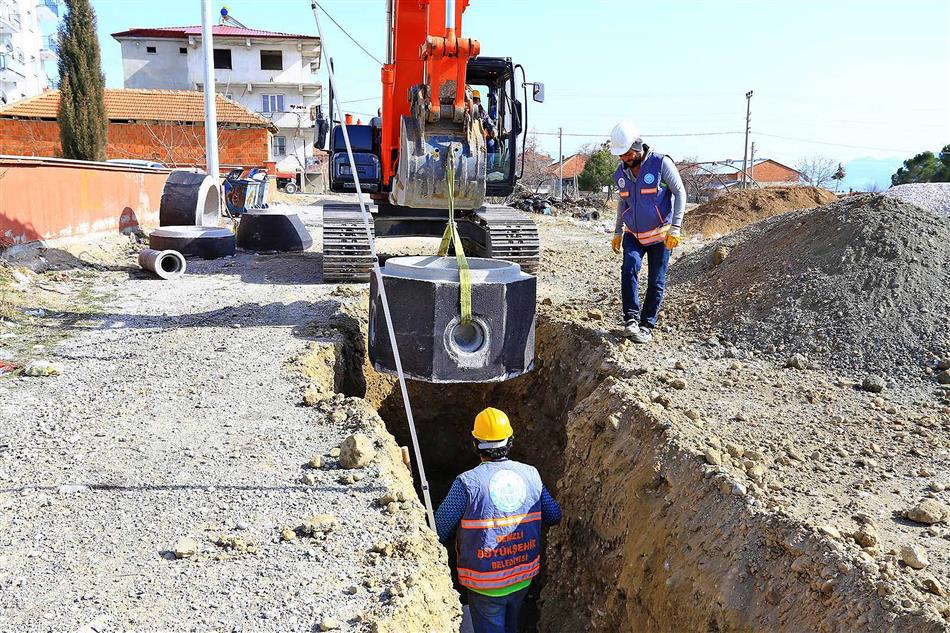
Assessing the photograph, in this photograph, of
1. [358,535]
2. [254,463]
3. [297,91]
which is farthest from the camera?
[297,91]

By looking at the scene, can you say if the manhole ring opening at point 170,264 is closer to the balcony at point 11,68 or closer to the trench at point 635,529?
the trench at point 635,529

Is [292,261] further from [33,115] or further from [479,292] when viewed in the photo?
[33,115]

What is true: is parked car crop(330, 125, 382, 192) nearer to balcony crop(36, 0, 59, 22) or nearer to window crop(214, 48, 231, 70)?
window crop(214, 48, 231, 70)

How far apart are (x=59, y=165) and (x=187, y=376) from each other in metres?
7.57

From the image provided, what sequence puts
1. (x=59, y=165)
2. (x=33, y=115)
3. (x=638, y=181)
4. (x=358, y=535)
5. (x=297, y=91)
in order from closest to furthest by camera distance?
(x=358, y=535), (x=638, y=181), (x=59, y=165), (x=33, y=115), (x=297, y=91)

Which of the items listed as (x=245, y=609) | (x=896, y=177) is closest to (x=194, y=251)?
(x=245, y=609)

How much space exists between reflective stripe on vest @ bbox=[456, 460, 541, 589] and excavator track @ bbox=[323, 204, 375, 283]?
5.77m

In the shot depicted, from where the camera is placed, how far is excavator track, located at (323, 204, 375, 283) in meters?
9.40

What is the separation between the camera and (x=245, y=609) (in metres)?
2.91

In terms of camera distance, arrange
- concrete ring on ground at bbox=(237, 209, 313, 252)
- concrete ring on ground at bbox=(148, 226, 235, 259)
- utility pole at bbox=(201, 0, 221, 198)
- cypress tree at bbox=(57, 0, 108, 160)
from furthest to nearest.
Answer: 1. cypress tree at bbox=(57, 0, 108, 160)
2. utility pole at bbox=(201, 0, 221, 198)
3. concrete ring on ground at bbox=(237, 209, 313, 252)
4. concrete ring on ground at bbox=(148, 226, 235, 259)

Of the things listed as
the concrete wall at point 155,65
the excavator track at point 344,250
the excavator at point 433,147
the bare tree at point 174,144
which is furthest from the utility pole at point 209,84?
the concrete wall at point 155,65

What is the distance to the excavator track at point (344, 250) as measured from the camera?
9.40 meters

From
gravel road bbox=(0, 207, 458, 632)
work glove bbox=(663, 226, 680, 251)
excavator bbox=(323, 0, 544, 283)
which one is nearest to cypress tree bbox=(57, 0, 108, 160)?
excavator bbox=(323, 0, 544, 283)

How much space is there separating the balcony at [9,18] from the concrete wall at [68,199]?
43.1 meters
